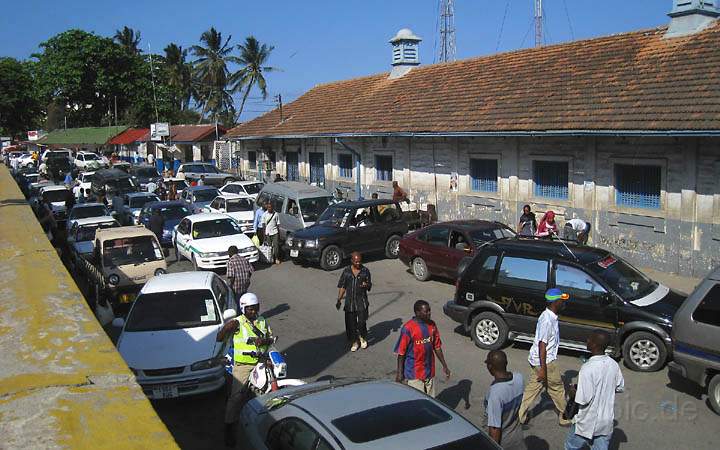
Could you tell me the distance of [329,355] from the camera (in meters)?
10.9

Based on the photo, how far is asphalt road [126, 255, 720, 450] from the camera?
7.79 metres

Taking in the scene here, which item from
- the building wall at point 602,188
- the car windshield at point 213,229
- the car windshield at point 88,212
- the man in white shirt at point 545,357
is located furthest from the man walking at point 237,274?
the car windshield at point 88,212

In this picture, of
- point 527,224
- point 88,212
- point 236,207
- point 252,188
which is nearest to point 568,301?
point 527,224

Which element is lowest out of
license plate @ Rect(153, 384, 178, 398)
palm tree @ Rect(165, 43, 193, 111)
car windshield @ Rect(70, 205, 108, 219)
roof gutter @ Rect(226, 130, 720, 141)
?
license plate @ Rect(153, 384, 178, 398)

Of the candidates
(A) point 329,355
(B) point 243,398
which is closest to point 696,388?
(A) point 329,355

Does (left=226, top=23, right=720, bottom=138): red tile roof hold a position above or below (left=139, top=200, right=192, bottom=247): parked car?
above

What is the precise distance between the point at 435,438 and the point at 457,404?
13.4 feet

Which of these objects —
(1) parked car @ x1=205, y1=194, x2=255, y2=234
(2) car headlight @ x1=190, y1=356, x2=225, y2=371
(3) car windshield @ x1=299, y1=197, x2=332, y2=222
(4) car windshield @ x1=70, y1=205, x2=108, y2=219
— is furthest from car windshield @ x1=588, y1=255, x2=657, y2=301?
(4) car windshield @ x1=70, y1=205, x2=108, y2=219

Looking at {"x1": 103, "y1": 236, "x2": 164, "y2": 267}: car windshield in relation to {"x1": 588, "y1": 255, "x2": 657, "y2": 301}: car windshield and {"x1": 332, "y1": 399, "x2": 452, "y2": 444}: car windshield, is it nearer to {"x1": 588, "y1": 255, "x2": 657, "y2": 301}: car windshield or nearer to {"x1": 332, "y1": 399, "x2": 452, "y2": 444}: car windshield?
{"x1": 588, "y1": 255, "x2": 657, "y2": 301}: car windshield

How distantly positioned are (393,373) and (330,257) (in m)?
8.13

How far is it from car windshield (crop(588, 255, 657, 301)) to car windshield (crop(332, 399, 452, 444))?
5446 mm

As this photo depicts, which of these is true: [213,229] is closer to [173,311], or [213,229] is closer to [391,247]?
[391,247]

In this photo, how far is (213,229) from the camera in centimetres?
1823

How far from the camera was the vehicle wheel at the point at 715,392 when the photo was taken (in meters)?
7.97
